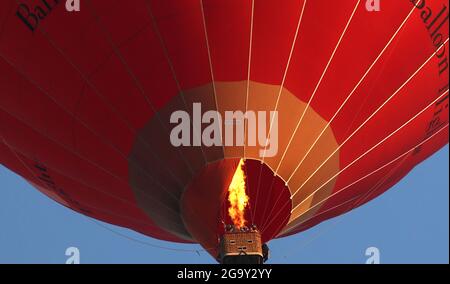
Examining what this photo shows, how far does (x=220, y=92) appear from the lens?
10.5 metres

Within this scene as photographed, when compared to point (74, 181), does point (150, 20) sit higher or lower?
higher

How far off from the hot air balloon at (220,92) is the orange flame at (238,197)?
0.01m

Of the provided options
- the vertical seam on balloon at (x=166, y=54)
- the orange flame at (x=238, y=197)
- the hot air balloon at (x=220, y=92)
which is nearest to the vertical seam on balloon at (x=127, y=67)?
the hot air balloon at (x=220, y=92)

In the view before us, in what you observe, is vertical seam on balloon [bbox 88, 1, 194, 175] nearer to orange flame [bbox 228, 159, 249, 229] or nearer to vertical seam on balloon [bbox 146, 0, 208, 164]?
vertical seam on balloon [bbox 146, 0, 208, 164]

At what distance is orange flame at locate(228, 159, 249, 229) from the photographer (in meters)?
10.6

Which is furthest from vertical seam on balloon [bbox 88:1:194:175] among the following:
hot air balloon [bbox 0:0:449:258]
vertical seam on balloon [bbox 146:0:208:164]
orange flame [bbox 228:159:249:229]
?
orange flame [bbox 228:159:249:229]

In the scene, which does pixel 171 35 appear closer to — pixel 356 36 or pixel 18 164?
pixel 356 36

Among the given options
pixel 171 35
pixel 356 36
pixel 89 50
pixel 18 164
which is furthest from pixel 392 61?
pixel 18 164

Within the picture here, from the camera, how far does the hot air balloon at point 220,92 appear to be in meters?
10.5

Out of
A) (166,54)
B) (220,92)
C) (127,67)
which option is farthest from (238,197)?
(127,67)
